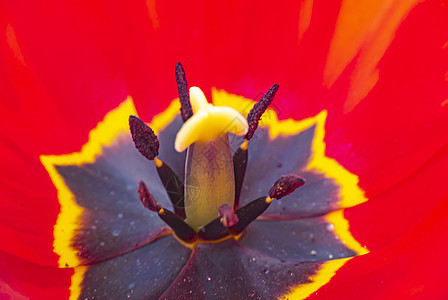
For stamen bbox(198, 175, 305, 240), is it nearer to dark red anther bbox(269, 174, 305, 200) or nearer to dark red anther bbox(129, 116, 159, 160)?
dark red anther bbox(269, 174, 305, 200)

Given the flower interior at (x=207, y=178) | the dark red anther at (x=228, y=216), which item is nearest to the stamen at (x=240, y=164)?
the flower interior at (x=207, y=178)

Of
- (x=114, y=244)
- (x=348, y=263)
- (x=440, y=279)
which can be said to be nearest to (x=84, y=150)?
(x=114, y=244)

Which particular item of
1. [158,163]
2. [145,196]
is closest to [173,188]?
[158,163]

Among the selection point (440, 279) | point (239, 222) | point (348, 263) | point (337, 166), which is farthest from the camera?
point (337, 166)

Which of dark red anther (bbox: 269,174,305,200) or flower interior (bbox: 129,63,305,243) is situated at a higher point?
flower interior (bbox: 129,63,305,243)

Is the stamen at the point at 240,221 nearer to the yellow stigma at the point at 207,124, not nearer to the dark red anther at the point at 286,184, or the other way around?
the dark red anther at the point at 286,184

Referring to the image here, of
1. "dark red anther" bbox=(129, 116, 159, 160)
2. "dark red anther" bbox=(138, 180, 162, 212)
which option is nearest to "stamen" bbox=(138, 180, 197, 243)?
"dark red anther" bbox=(138, 180, 162, 212)

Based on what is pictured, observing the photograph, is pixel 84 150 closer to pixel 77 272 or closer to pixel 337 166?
pixel 77 272
